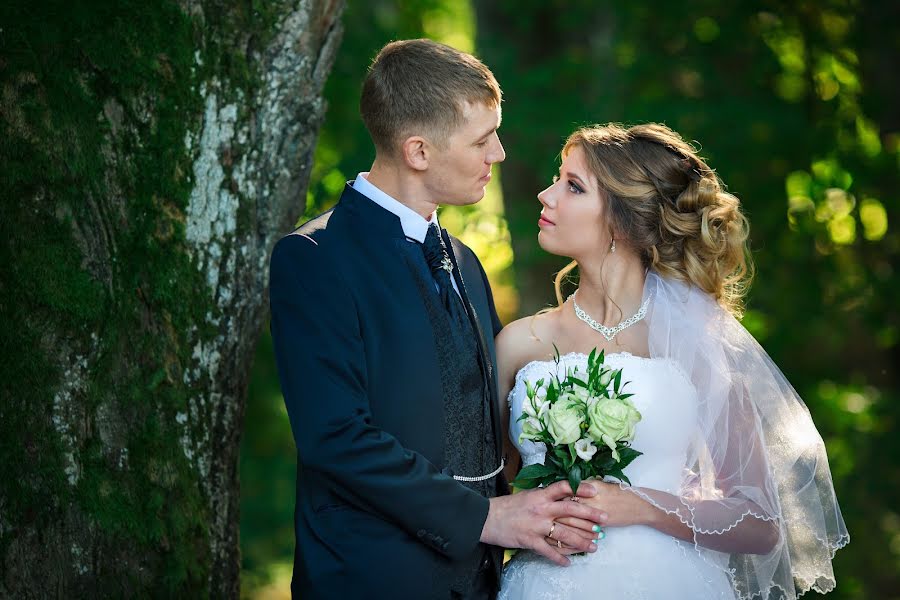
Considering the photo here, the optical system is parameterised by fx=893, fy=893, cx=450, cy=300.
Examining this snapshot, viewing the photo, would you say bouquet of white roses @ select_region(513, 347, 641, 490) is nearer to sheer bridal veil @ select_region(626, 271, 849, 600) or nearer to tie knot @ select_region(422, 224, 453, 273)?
sheer bridal veil @ select_region(626, 271, 849, 600)

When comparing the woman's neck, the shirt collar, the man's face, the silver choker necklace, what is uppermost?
the man's face

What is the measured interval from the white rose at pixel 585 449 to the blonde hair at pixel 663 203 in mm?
972

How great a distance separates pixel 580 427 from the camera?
2.86 meters

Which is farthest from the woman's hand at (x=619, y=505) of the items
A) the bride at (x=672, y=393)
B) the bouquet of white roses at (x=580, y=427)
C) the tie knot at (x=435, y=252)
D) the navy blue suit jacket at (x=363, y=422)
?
the tie knot at (x=435, y=252)

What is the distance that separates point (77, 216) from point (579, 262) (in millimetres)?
1876

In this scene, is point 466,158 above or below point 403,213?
above

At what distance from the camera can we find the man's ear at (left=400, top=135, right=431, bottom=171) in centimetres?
298

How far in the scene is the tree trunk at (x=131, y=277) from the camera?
2.80 metres

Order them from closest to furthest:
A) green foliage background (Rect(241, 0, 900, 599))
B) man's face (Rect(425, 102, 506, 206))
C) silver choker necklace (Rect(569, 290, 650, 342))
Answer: man's face (Rect(425, 102, 506, 206)), silver choker necklace (Rect(569, 290, 650, 342)), green foliage background (Rect(241, 0, 900, 599))

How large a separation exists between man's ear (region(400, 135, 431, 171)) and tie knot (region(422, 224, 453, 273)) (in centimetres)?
22

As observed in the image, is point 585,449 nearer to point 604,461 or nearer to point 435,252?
point 604,461

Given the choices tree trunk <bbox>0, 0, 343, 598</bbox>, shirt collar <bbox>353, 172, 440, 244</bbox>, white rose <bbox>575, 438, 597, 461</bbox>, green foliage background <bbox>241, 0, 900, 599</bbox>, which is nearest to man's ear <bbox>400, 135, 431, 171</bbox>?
shirt collar <bbox>353, 172, 440, 244</bbox>

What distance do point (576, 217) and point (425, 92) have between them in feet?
2.83

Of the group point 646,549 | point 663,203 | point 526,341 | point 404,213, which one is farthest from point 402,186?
point 646,549
